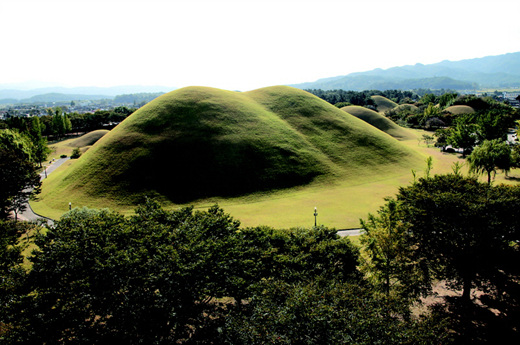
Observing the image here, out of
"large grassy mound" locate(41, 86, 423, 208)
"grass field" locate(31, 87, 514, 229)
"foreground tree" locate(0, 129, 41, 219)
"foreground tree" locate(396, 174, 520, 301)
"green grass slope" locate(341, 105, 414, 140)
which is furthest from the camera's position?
"green grass slope" locate(341, 105, 414, 140)

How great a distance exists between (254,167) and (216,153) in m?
8.95

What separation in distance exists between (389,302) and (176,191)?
43364mm

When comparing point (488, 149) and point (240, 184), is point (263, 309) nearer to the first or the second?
point (240, 184)

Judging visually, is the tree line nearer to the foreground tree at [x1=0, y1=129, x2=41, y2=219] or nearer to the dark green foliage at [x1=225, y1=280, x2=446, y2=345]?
the foreground tree at [x1=0, y1=129, x2=41, y2=219]

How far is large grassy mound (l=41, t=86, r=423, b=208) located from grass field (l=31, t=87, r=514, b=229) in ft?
0.82

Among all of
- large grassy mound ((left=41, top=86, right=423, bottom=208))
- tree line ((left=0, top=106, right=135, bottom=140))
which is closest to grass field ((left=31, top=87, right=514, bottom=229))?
large grassy mound ((left=41, top=86, right=423, bottom=208))

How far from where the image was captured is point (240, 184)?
5578 cm

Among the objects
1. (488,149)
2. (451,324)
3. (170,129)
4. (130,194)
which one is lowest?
(451,324)

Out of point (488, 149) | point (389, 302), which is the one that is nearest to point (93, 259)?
point (389, 302)

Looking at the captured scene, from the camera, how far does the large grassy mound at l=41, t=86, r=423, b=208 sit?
54.1m

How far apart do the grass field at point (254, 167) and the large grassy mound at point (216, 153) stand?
0.82 ft

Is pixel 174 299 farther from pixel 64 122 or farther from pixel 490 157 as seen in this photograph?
pixel 64 122

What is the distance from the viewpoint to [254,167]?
59.5m

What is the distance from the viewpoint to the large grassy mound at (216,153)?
54094 mm
